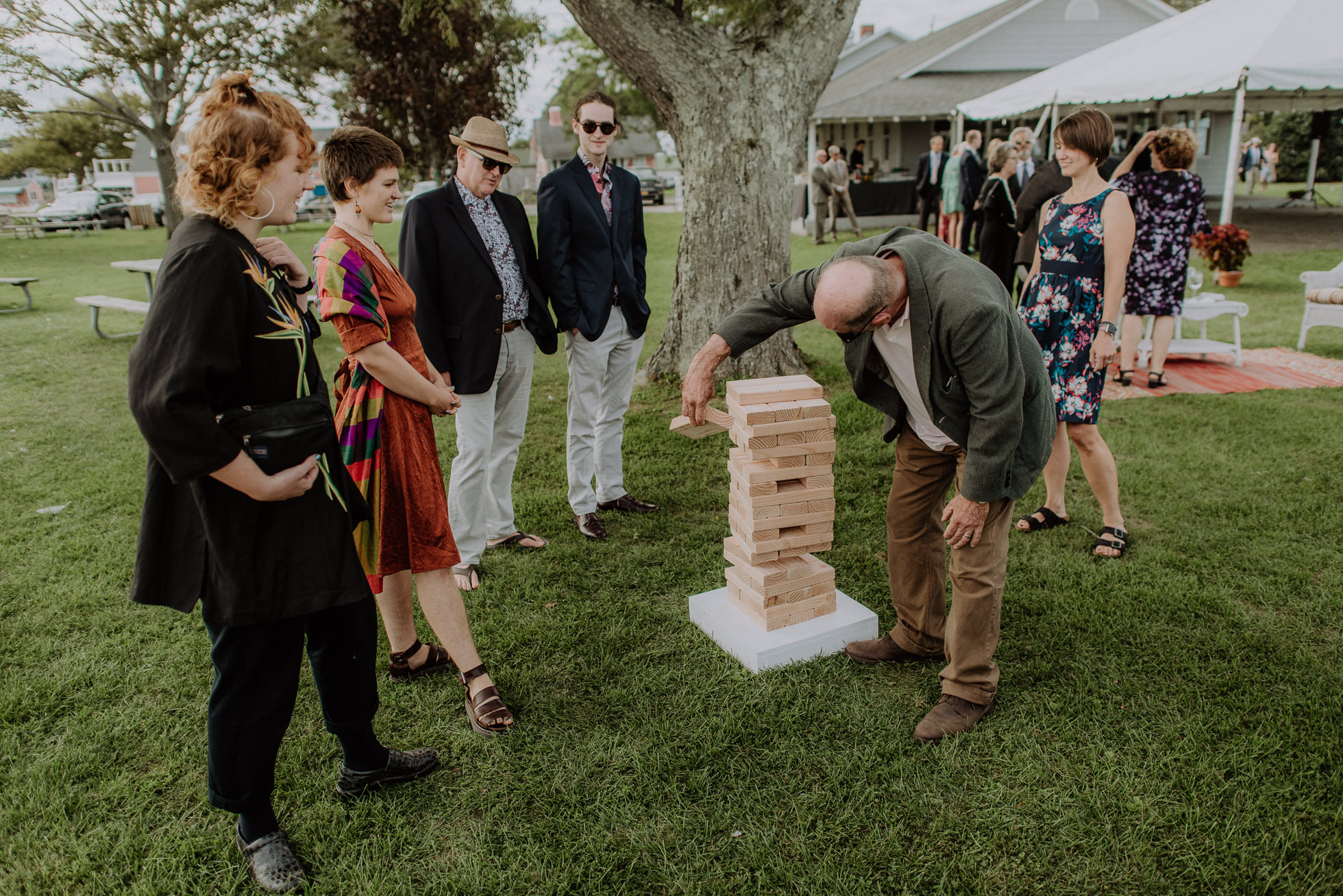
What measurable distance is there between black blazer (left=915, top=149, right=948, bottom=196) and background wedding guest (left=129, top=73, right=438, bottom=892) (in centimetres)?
1620

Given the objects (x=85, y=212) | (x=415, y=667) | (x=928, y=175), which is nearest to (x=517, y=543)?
(x=415, y=667)

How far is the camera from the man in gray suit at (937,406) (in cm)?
261

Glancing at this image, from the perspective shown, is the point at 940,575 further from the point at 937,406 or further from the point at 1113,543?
the point at 1113,543

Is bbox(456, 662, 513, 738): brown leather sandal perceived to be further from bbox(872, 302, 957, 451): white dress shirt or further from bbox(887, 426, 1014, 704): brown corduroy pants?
bbox(872, 302, 957, 451): white dress shirt

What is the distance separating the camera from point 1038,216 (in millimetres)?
7098

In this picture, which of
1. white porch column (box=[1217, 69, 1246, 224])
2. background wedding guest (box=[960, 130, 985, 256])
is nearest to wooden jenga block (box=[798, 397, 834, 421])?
background wedding guest (box=[960, 130, 985, 256])

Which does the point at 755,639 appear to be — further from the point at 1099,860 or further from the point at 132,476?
the point at 132,476

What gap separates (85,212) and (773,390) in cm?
4067

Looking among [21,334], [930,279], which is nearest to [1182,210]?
[930,279]

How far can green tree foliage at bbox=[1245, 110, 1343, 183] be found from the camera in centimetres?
3244

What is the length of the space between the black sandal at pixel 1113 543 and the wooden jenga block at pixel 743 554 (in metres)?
1.93

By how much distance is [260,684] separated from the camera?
234 centimetres

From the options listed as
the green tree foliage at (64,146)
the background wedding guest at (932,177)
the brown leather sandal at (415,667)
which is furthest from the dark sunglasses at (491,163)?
the green tree foliage at (64,146)

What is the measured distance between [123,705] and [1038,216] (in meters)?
7.16
